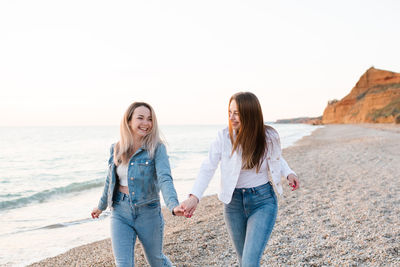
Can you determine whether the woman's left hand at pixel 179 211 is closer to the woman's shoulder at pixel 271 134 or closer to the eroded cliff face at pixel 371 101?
the woman's shoulder at pixel 271 134

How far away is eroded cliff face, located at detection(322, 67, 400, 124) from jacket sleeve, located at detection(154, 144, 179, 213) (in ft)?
166

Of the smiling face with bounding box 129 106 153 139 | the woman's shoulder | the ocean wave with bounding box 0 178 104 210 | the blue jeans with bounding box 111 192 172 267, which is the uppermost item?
the smiling face with bounding box 129 106 153 139

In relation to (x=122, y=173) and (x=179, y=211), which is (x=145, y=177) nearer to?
(x=122, y=173)

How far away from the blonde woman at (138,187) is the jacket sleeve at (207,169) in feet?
0.79

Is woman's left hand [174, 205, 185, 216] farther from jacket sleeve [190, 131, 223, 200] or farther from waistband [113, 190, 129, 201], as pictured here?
waistband [113, 190, 129, 201]

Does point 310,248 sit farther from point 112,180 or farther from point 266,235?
point 112,180

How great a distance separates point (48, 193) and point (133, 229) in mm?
10389

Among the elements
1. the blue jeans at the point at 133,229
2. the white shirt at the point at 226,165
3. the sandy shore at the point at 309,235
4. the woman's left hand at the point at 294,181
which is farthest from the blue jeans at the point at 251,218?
the sandy shore at the point at 309,235

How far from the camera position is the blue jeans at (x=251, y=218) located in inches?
99.3

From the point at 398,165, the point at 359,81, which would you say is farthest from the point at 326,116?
the point at 398,165

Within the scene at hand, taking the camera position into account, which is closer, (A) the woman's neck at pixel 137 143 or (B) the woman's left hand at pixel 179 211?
(B) the woman's left hand at pixel 179 211

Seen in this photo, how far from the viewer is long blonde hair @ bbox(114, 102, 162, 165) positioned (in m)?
3.05

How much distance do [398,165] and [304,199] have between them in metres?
6.56

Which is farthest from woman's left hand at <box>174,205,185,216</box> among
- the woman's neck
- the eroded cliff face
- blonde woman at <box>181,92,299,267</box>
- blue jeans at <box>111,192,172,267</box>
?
the eroded cliff face
